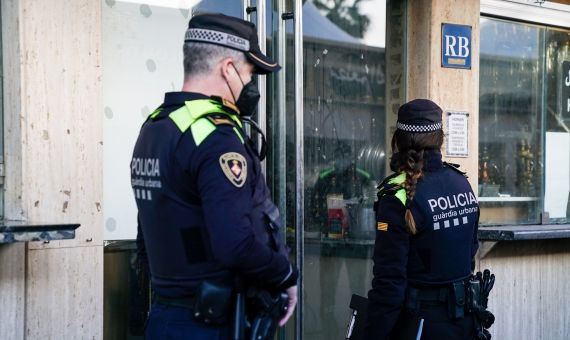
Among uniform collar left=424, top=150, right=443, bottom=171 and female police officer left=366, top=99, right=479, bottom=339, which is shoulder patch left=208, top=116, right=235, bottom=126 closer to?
female police officer left=366, top=99, right=479, bottom=339

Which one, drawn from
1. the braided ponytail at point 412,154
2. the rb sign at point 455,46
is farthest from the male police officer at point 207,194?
the rb sign at point 455,46

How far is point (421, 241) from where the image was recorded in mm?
3789

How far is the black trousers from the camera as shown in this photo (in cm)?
381

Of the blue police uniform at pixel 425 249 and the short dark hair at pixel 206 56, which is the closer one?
the short dark hair at pixel 206 56

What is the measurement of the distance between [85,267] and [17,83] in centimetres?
96

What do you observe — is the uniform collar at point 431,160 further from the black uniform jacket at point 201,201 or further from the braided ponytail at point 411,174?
the black uniform jacket at point 201,201

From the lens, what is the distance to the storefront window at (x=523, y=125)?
6.65 meters

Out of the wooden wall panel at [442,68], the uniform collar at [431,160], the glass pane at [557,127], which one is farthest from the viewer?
the glass pane at [557,127]

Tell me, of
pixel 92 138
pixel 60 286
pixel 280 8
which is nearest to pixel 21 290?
pixel 60 286

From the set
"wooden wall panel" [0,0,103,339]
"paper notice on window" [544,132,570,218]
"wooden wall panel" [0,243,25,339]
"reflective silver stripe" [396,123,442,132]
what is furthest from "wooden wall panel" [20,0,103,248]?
"paper notice on window" [544,132,570,218]

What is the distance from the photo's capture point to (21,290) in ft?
13.5

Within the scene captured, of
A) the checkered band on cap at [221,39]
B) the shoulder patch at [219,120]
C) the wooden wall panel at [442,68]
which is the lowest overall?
the shoulder patch at [219,120]

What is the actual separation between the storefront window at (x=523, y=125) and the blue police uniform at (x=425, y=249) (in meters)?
2.79

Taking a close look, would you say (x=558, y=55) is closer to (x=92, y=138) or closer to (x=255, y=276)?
(x=92, y=138)
